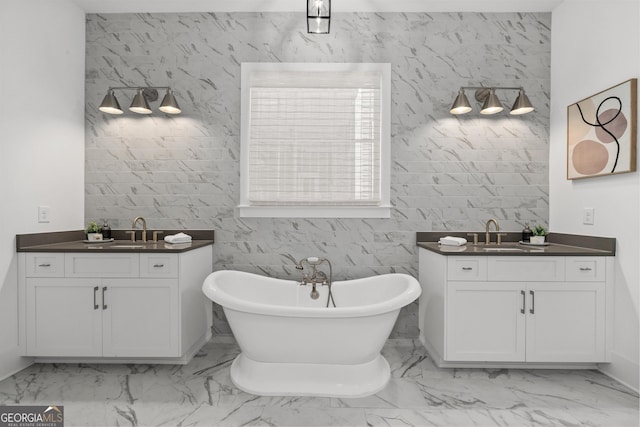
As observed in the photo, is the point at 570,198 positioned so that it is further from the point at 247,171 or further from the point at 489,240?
the point at 247,171

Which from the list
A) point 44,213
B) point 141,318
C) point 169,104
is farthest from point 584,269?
point 44,213

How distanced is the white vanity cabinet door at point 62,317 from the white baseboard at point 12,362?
84mm

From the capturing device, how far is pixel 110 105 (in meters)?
2.97

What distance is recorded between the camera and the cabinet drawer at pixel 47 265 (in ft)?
8.42

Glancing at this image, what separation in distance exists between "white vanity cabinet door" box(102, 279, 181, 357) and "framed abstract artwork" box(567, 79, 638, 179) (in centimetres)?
324

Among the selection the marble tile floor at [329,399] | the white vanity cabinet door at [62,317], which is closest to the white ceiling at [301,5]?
the white vanity cabinet door at [62,317]

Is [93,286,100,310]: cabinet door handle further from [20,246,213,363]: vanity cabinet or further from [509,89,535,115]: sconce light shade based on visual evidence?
[509,89,535,115]: sconce light shade

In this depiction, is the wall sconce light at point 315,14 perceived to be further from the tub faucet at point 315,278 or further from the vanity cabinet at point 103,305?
the vanity cabinet at point 103,305

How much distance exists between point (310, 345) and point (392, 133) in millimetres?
1966

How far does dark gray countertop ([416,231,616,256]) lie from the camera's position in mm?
2523

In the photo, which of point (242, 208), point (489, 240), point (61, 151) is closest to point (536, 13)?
point (489, 240)

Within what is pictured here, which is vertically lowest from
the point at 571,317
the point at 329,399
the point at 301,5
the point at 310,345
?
the point at 329,399

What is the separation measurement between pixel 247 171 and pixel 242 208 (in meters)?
0.34

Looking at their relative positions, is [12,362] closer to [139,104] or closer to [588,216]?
[139,104]
